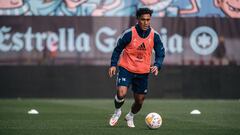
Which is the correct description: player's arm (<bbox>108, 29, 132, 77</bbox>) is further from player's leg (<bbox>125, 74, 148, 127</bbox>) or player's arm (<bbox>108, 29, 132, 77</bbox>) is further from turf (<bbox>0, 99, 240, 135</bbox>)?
turf (<bbox>0, 99, 240, 135</bbox>)

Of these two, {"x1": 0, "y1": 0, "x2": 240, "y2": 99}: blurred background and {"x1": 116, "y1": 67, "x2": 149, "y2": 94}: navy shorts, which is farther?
{"x1": 0, "y1": 0, "x2": 240, "y2": 99}: blurred background

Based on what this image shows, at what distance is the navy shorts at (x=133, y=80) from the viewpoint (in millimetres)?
15008

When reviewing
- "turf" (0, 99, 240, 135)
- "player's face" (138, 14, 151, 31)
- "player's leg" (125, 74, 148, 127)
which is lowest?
"turf" (0, 99, 240, 135)

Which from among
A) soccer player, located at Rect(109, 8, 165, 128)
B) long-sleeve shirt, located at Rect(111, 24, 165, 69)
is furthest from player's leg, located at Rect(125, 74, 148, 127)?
long-sleeve shirt, located at Rect(111, 24, 165, 69)

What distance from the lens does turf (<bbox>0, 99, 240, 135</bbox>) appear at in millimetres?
14000

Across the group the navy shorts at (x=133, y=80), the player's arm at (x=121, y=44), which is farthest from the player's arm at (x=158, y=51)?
the player's arm at (x=121, y=44)

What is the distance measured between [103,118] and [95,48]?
965 centimetres

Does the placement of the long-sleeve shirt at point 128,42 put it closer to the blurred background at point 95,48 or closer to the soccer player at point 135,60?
the soccer player at point 135,60

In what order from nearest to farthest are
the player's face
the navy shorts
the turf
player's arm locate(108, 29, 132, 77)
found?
the turf < the player's face < player's arm locate(108, 29, 132, 77) < the navy shorts

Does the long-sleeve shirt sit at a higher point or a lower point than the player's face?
lower

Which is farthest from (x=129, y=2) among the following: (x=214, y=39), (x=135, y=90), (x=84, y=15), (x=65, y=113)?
(x=135, y=90)

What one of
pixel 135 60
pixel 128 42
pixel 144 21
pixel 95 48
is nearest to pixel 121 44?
pixel 128 42

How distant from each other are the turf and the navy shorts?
0.76 meters

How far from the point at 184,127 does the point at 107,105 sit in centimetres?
858
